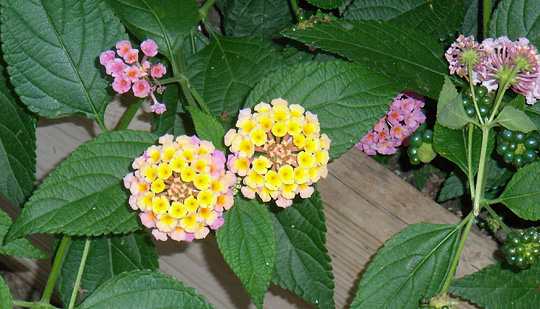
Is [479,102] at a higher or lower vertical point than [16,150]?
higher

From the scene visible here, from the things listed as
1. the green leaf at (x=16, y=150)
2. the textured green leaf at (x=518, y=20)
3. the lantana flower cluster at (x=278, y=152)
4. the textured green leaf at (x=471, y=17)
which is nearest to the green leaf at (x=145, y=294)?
the lantana flower cluster at (x=278, y=152)

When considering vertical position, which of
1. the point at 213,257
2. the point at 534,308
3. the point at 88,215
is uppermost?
the point at 88,215

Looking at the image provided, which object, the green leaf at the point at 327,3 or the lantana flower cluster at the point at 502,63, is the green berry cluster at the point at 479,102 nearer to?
the lantana flower cluster at the point at 502,63

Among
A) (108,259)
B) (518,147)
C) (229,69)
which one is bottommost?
(108,259)

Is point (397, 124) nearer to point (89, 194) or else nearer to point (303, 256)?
point (303, 256)

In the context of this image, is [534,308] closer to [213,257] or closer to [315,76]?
[315,76]

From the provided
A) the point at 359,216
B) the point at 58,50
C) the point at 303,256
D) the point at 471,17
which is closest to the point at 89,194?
the point at 58,50

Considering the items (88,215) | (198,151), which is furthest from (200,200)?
(88,215)
